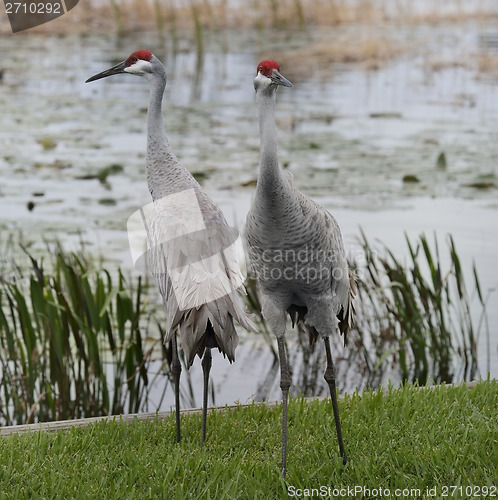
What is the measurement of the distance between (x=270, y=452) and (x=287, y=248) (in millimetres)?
971

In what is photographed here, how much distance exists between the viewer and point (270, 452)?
3873mm

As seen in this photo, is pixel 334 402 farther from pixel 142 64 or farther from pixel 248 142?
pixel 248 142

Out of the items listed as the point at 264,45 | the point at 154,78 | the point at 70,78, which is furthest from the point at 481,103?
the point at 154,78

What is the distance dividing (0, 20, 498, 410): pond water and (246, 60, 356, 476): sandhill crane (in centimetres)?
161

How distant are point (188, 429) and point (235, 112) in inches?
335

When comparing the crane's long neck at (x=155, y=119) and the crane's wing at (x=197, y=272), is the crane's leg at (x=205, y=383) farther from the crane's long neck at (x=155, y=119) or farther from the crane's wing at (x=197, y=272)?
the crane's long neck at (x=155, y=119)

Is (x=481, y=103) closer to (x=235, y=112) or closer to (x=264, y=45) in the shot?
(x=235, y=112)

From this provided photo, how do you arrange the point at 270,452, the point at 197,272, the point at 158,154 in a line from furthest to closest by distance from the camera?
the point at 158,154
the point at 270,452
the point at 197,272

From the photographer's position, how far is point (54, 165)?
917cm

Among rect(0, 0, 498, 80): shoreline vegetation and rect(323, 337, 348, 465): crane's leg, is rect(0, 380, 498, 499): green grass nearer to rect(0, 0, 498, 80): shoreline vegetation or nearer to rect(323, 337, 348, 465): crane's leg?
rect(323, 337, 348, 465): crane's leg

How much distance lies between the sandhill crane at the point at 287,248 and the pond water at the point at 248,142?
1.61m

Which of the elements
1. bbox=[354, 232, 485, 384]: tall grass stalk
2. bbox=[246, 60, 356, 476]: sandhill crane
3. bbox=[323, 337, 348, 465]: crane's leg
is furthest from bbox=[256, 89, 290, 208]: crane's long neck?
bbox=[354, 232, 485, 384]: tall grass stalk

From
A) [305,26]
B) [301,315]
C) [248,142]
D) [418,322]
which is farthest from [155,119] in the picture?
[305,26]

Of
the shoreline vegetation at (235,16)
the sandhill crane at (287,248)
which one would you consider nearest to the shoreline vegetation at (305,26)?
the shoreline vegetation at (235,16)
